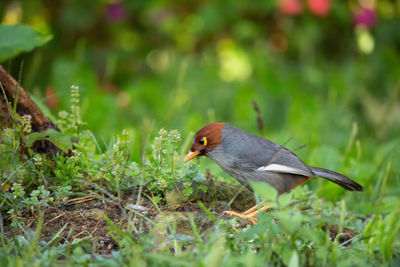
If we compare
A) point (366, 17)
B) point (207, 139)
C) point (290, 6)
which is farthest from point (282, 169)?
point (366, 17)

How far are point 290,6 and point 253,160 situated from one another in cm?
446

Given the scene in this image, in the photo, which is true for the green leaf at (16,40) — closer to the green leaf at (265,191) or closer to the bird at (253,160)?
the bird at (253,160)

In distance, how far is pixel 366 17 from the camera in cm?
735

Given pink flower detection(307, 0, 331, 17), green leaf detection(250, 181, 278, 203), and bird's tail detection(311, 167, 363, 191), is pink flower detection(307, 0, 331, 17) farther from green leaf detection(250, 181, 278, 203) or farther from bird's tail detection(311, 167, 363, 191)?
green leaf detection(250, 181, 278, 203)

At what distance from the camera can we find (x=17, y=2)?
678 cm

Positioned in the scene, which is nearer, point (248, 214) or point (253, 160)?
point (248, 214)

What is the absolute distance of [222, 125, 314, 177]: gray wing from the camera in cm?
333

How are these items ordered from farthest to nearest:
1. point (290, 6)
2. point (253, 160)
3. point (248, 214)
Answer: point (290, 6) < point (253, 160) < point (248, 214)

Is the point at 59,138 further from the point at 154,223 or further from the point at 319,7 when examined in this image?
the point at 319,7

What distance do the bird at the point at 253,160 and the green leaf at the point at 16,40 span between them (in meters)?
1.24

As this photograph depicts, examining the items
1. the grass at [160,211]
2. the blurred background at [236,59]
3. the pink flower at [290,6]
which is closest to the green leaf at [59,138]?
the grass at [160,211]

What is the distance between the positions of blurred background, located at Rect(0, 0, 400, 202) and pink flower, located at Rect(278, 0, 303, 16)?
0.05 ft

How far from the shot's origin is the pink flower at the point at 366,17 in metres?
7.35

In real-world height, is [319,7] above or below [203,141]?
above
